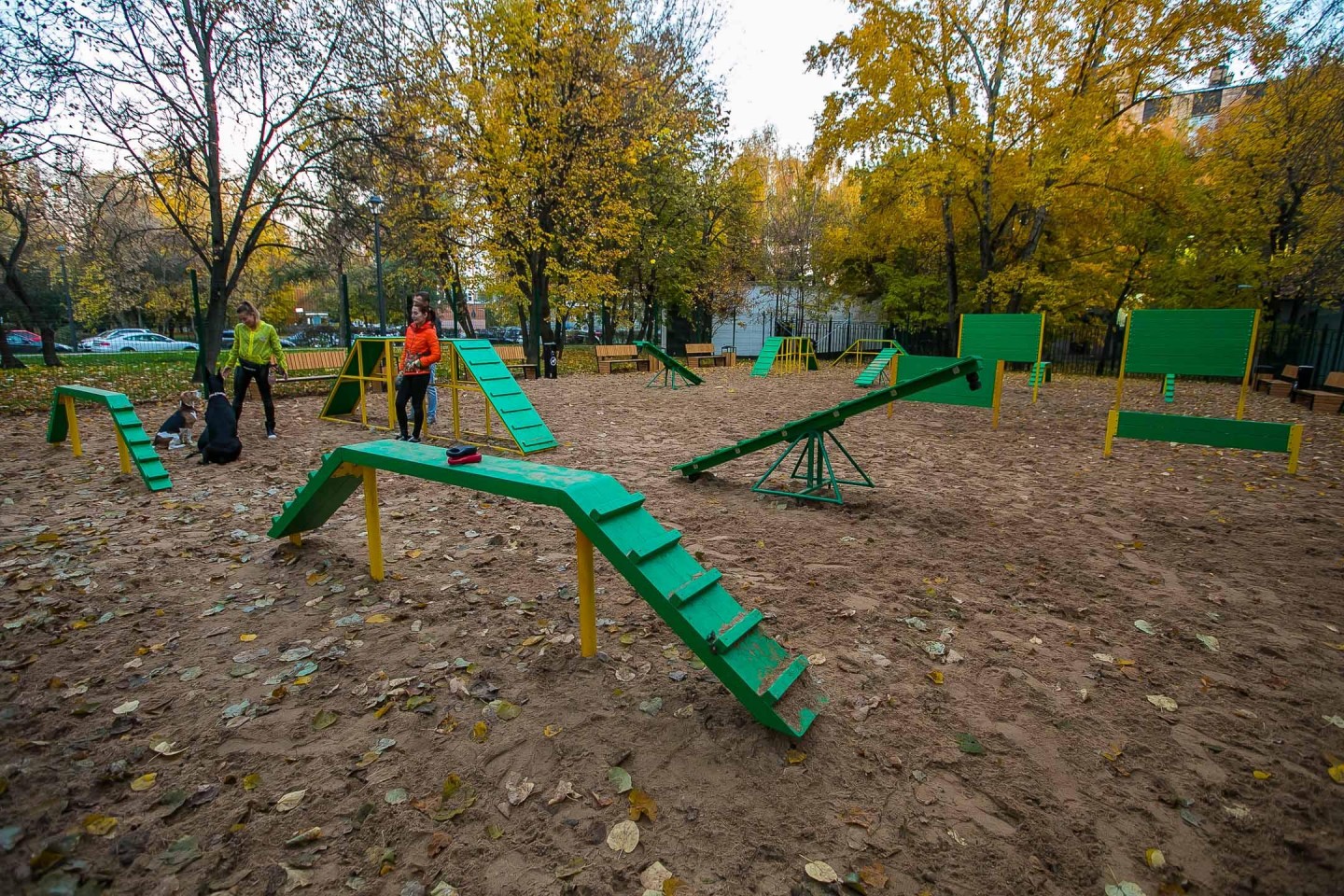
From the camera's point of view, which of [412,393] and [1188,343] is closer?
[412,393]

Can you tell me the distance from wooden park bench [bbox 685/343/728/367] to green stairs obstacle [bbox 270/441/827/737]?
23.2 meters

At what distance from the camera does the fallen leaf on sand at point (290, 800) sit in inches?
89.5

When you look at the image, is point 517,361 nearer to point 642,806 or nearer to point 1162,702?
point 642,806

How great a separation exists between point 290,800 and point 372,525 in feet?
6.67

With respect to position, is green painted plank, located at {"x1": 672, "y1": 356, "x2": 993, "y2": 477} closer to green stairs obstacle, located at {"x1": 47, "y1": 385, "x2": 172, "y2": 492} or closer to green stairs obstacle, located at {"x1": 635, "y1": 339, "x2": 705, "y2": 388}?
green stairs obstacle, located at {"x1": 47, "y1": 385, "x2": 172, "y2": 492}

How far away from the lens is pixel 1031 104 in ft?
53.2

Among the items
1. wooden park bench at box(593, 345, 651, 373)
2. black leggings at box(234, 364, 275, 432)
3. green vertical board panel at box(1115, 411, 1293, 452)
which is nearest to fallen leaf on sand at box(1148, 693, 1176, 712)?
green vertical board panel at box(1115, 411, 1293, 452)

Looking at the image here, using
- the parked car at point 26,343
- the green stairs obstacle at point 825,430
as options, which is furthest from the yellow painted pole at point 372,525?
the parked car at point 26,343

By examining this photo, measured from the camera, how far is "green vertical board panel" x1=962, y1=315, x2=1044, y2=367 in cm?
1054

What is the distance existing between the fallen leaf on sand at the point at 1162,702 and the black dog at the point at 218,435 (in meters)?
8.51

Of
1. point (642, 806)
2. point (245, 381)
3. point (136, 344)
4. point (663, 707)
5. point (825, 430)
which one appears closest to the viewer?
point (642, 806)

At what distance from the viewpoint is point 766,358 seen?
21.5 m

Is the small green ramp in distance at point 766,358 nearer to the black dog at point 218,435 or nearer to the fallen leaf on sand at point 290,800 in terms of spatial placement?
the black dog at point 218,435

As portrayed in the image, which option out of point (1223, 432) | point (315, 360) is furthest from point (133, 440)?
point (1223, 432)
